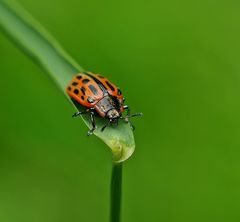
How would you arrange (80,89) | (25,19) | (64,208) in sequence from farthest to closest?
(64,208) < (80,89) < (25,19)

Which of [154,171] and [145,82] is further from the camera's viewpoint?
[145,82]

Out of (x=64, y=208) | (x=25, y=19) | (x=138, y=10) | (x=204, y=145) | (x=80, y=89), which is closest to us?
(x=25, y=19)

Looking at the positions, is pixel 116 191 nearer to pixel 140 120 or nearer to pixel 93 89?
pixel 93 89

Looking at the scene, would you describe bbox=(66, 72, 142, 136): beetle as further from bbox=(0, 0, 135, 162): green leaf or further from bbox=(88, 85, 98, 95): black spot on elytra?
bbox=(0, 0, 135, 162): green leaf

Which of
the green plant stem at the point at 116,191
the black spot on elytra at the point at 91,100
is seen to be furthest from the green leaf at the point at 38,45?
the black spot on elytra at the point at 91,100

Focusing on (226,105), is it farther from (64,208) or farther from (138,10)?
(64,208)

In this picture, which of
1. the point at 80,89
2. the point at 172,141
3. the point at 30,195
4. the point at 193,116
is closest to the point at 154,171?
the point at 172,141

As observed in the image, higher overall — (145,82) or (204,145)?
(145,82)
